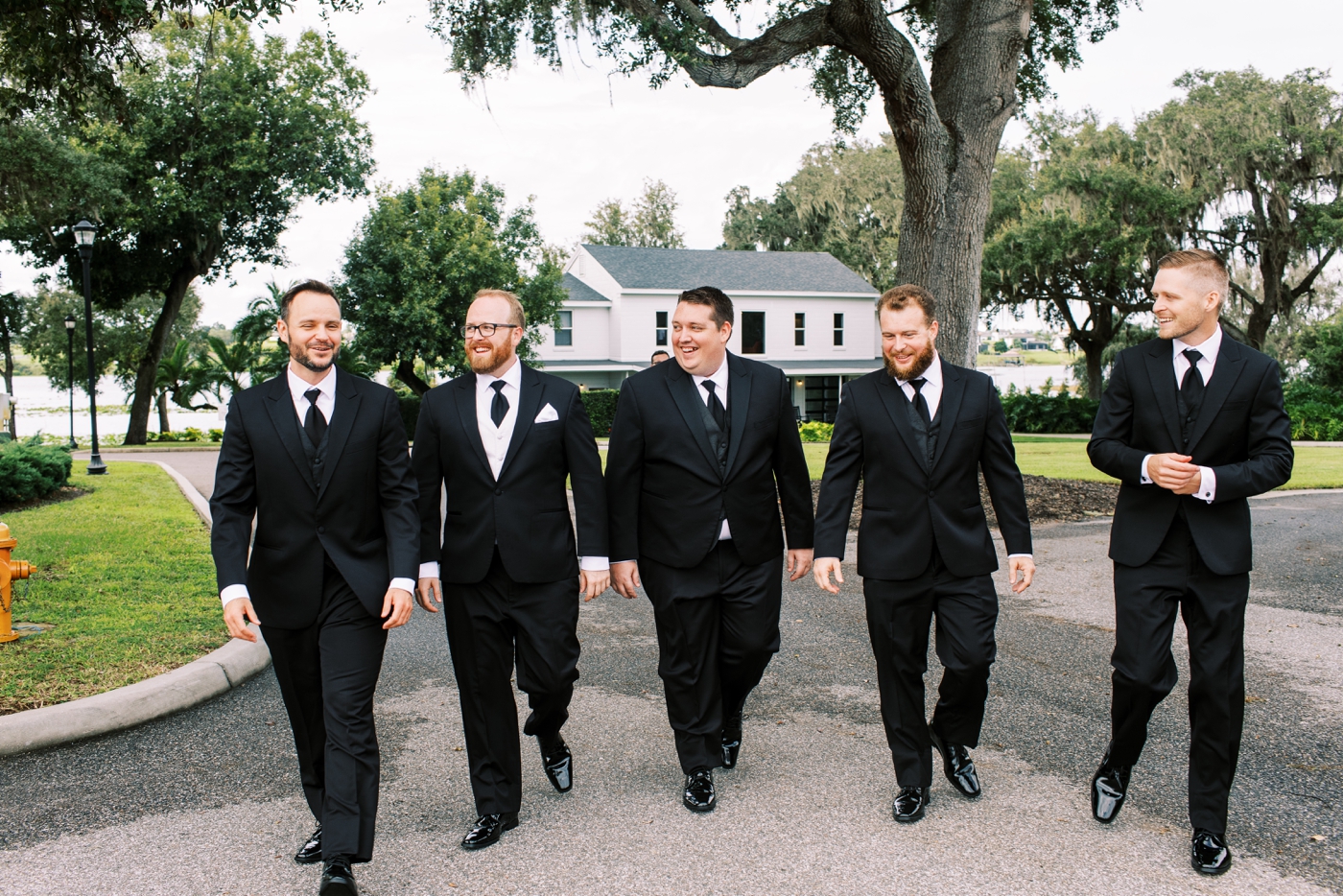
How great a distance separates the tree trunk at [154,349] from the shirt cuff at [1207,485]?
36.6m

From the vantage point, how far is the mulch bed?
41.2ft

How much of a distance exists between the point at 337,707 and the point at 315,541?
0.59m

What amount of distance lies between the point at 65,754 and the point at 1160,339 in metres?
5.26

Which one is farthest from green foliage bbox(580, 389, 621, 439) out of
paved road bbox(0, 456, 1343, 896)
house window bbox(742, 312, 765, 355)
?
paved road bbox(0, 456, 1343, 896)

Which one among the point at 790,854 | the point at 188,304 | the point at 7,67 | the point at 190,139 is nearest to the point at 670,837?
the point at 790,854

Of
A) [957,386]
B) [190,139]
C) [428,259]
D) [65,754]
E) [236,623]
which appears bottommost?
[65,754]

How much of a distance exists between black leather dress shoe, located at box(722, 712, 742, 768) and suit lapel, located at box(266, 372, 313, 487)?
85.8 inches

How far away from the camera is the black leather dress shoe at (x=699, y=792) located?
13.1 ft

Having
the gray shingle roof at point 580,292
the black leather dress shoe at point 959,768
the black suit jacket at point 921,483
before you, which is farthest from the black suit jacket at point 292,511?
the gray shingle roof at point 580,292

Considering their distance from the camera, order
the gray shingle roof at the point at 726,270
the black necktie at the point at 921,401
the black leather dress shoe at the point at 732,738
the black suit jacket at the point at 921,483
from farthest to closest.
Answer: the gray shingle roof at the point at 726,270 < the black leather dress shoe at the point at 732,738 < the black necktie at the point at 921,401 < the black suit jacket at the point at 921,483

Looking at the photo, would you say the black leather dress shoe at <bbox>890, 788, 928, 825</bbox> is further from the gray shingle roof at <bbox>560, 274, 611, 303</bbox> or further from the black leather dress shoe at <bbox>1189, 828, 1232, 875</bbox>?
the gray shingle roof at <bbox>560, 274, 611, 303</bbox>

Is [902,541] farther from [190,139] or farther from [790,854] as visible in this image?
[190,139]

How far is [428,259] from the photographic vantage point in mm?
36031

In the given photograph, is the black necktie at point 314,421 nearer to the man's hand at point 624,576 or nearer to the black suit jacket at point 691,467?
the black suit jacket at point 691,467
